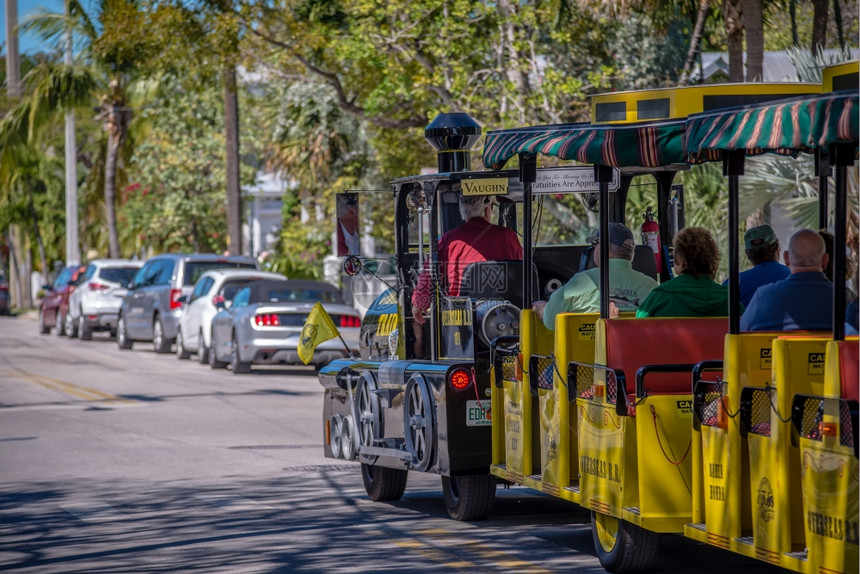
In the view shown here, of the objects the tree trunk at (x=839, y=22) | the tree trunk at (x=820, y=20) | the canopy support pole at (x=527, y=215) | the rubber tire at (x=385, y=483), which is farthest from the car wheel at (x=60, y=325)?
the canopy support pole at (x=527, y=215)

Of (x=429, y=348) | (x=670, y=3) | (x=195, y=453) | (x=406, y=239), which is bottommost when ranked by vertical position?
(x=195, y=453)

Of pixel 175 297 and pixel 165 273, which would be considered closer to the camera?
pixel 175 297

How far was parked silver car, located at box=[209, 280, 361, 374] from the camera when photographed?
21844 mm

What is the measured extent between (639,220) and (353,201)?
282cm

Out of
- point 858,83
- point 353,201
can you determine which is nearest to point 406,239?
point 353,201

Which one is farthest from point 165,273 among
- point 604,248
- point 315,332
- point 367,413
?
point 604,248

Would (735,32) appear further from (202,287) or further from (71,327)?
(71,327)

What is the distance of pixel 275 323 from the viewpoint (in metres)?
21.9

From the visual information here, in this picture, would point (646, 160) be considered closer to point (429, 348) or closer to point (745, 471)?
point (745, 471)

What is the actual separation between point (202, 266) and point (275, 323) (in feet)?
19.6

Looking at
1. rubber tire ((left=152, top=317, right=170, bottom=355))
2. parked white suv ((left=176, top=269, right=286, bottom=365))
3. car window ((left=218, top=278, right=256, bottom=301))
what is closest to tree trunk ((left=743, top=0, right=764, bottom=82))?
parked white suv ((left=176, top=269, right=286, bottom=365))

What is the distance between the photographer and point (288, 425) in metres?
15.7

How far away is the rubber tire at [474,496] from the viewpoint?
31.1 feet

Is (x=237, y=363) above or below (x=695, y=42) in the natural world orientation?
below
